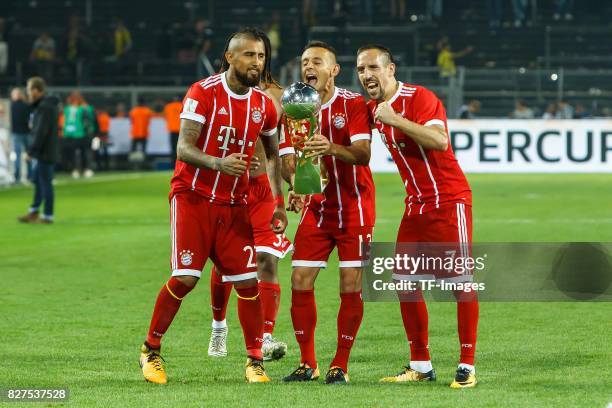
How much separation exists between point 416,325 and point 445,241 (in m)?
0.55

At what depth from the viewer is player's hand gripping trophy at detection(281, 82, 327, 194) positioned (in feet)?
23.6

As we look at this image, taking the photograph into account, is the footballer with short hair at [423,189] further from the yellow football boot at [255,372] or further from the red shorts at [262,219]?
the red shorts at [262,219]

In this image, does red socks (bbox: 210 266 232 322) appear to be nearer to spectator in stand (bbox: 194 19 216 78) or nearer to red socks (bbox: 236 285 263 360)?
red socks (bbox: 236 285 263 360)

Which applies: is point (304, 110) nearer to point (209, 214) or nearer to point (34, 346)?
point (209, 214)

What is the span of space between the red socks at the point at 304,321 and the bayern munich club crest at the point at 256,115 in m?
1.06

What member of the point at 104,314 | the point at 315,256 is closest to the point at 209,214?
the point at 315,256

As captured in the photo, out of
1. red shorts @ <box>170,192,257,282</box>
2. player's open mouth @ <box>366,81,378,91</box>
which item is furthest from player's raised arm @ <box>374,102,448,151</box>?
red shorts @ <box>170,192,257,282</box>

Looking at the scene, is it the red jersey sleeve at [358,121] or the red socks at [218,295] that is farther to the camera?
the red socks at [218,295]

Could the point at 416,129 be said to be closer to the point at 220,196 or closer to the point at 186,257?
the point at 220,196

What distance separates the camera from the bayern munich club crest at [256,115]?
25.0 feet

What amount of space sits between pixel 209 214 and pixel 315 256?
716mm

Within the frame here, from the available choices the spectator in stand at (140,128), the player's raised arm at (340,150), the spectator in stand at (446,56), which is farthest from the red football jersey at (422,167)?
the spectator in stand at (446,56)

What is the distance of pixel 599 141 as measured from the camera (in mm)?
26094

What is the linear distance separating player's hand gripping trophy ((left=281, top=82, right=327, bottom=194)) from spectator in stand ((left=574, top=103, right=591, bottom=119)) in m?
27.0
